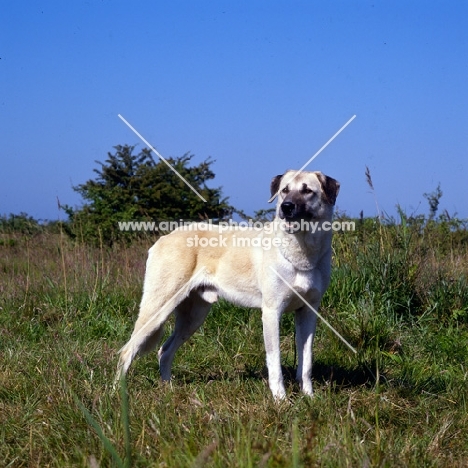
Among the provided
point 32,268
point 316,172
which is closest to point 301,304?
point 316,172

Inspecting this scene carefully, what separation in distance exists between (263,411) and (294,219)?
1.52m

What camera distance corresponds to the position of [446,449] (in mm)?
3463

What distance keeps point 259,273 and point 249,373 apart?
0.84 m

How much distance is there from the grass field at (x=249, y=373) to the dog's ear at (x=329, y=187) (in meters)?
1.24

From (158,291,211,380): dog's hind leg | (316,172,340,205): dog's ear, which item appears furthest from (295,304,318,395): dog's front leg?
(158,291,211,380): dog's hind leg

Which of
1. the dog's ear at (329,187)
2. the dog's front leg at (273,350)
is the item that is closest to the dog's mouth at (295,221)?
the dog's ear at (329,187)

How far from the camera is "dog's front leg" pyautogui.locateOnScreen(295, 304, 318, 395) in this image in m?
4.70

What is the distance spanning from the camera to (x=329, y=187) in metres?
4.87

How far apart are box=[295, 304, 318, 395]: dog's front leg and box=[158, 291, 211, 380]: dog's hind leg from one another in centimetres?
95

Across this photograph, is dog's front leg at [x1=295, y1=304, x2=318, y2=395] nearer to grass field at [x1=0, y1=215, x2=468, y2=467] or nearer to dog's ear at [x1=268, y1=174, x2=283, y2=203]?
grass field at [x1=0, y1=215, x2=468, y2=467]

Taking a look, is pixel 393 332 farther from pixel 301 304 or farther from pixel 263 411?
pixel 263 411

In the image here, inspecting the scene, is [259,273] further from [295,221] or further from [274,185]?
[274,185]

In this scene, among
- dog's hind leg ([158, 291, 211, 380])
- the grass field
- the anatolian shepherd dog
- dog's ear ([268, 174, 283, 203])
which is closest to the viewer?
the grass field

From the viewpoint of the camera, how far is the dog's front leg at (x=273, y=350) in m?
4.52
